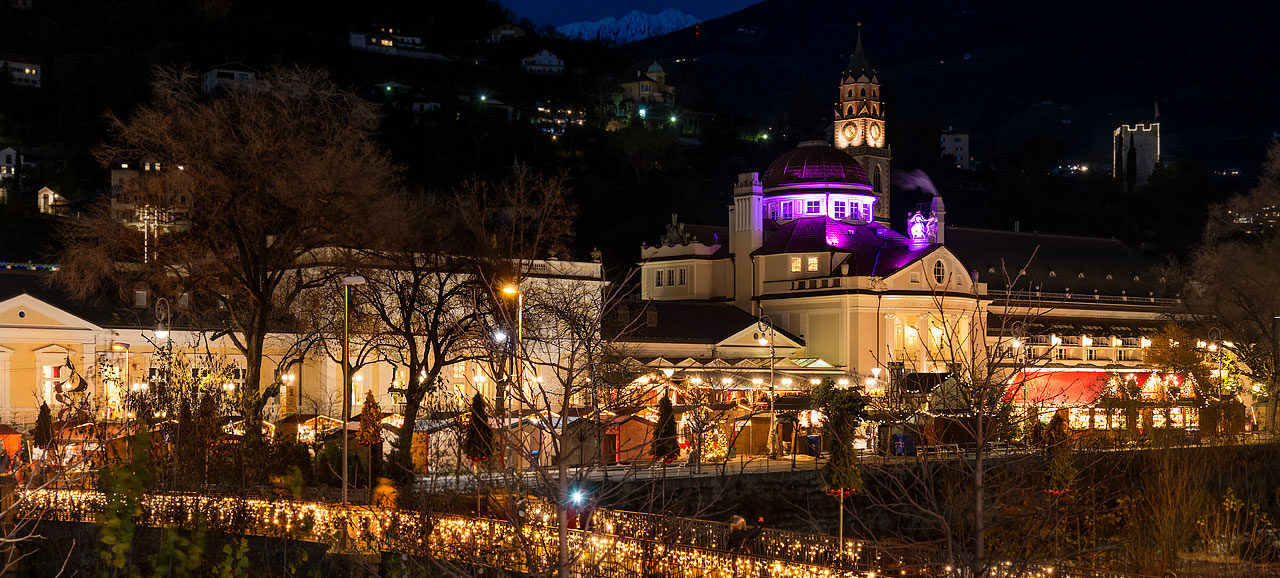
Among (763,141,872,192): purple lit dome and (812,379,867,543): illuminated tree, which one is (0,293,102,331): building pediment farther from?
(763,141,872,192): purple lit dome

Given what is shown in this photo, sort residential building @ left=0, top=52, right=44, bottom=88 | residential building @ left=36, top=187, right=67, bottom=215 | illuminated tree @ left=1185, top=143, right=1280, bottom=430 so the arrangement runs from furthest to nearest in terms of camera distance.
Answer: residential building @ left=0, top=52, right=44, bottom=88 → residential building @ left=36, top=187, right=67, bottom=215 → illuminated tree @ left=1185, top=143, right=1280, bottom=430

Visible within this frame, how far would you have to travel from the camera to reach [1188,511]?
41.8 metres

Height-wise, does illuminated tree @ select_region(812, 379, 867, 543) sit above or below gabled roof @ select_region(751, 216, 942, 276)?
below

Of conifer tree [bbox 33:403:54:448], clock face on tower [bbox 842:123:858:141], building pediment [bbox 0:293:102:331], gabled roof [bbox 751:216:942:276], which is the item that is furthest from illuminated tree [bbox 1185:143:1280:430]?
building pediment [bbox 0:293:102:331]

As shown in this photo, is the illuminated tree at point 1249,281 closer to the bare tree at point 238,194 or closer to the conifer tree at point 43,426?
the bare tree at point 238,194

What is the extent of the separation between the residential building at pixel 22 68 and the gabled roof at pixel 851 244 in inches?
4042

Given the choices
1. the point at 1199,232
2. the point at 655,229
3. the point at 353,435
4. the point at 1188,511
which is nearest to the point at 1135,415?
the point at 1188,511

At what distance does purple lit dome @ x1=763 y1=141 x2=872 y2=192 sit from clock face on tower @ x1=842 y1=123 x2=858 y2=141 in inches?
747

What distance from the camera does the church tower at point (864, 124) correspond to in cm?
12194

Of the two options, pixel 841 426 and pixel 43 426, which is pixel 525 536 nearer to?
pixel 841 426

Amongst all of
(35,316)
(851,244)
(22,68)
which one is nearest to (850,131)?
(851,244)

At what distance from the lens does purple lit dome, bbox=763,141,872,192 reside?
101875mm

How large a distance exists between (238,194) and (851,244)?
5534 cm

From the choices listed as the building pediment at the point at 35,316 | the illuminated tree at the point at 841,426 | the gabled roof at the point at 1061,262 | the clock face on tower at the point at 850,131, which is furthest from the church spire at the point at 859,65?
the building pediment at the point at 35,316
